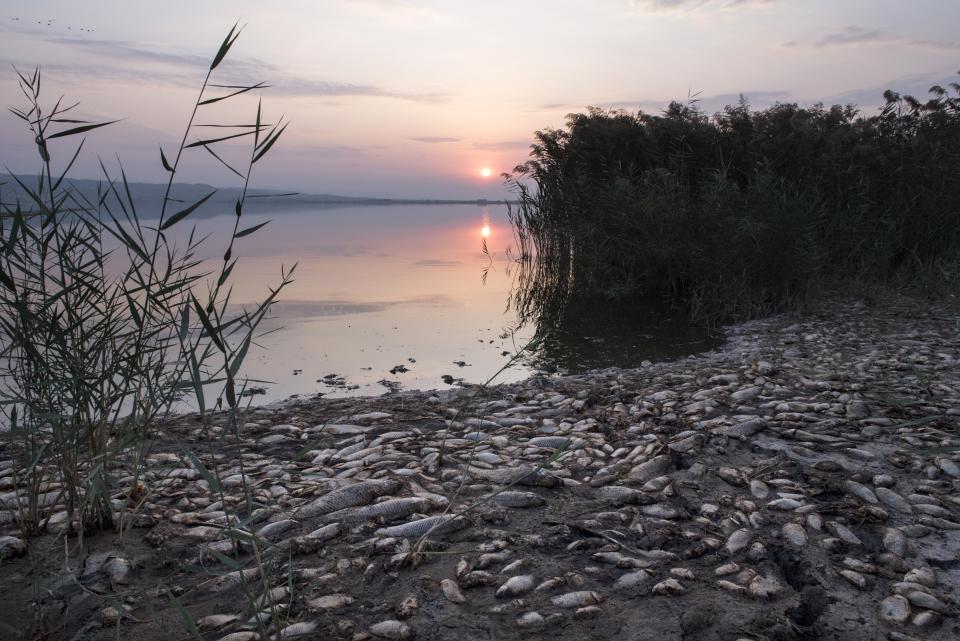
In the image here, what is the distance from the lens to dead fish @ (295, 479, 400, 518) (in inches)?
118

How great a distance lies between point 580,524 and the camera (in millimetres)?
2793

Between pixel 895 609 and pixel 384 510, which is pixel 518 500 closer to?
pixel 384 510

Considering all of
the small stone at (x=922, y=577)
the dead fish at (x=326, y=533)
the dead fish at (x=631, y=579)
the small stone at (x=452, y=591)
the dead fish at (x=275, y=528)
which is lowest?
the dead fish at (x=631, y=579)

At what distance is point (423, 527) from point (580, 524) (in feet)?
2.11

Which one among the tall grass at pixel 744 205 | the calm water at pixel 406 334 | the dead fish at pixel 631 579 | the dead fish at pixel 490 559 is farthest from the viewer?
the tall grass at pixel 744 205

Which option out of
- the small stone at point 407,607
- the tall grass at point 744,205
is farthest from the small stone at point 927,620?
the tall grass at point 744,205

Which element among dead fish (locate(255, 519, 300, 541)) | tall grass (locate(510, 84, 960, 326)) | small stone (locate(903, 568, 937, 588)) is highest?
tall grass (locate(510, 84, 960, 326))

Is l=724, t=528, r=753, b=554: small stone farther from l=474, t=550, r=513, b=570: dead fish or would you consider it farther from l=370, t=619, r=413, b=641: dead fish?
l=370, t=619, r=413, b=641: dead fish

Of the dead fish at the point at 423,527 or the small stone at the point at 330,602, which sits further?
the dead fish at the point at 423,527

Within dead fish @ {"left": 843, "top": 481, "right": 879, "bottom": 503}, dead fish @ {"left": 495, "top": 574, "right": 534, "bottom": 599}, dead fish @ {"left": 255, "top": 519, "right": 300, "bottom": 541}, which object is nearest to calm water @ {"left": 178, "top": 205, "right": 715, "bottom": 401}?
dead fish @ {"left": 255, "top": 519, "right": 300, "bottom": 541}

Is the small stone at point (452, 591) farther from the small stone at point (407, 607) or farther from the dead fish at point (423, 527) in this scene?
the dead fish at point (423, 527)

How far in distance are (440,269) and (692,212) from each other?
22.9 ft

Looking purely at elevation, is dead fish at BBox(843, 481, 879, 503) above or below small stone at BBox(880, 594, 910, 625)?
above

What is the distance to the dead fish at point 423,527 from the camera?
2.75 metres
